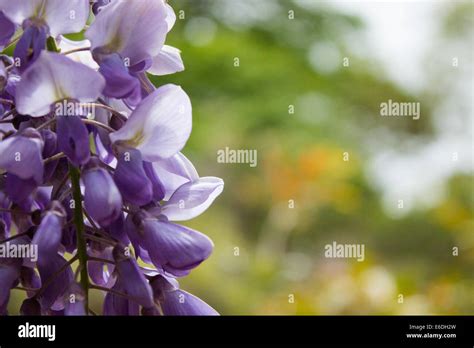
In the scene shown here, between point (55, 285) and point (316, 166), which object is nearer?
point (55, 285)

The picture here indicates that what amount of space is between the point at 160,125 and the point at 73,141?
40mm

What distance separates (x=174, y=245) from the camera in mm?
319

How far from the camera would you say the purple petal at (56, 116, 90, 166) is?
0.31 meters

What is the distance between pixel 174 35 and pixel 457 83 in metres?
5.07

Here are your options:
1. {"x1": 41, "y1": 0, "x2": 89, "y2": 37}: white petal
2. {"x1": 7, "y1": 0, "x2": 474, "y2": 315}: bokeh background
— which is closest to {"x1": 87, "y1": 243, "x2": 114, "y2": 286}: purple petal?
{"x1": 41, "y1": 0, "x2": 89, "y2": 37}: white petal

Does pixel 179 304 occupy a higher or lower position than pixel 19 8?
lower

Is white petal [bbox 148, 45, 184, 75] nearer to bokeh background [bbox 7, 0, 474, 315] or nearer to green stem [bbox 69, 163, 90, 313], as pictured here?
green stem [bbox 69, 163, 90, 313]

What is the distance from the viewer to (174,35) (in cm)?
293

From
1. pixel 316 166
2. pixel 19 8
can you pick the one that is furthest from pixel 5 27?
pixel 316 166

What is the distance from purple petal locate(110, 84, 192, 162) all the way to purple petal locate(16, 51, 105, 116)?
26mm

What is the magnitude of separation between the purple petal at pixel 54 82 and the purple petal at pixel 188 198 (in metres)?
0.07

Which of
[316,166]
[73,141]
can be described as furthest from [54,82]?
[316,166]

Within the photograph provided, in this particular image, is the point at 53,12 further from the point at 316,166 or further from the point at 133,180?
the point at 316,166

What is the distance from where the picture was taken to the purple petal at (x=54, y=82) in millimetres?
300
